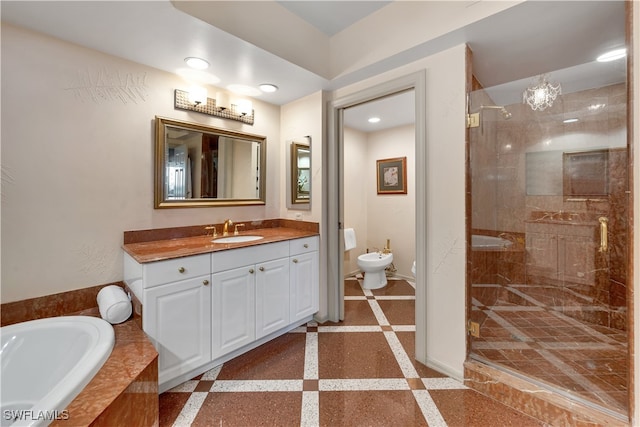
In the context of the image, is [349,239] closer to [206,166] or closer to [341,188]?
[341,188]

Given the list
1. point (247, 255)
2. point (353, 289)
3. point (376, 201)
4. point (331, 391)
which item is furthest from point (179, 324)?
point (376, 201)

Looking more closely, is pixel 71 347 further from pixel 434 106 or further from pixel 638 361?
pixel 638 361

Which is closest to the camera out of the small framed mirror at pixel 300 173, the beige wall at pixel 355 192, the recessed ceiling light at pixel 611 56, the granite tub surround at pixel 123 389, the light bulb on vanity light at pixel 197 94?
the granite tub surround at pixel 123 389

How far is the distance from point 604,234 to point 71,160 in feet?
12.9

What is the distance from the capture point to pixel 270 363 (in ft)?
6.13

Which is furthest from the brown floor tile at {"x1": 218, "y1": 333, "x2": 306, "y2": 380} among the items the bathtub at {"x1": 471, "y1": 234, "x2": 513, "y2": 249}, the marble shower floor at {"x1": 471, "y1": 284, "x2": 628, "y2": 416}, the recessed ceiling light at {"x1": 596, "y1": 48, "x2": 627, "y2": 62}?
the recessed ceiling light at {"x1": 596, "y1": 48, "x2": 627, "y2": 62}

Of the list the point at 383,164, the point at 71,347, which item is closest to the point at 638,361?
the point at 71,347

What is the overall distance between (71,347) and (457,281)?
2.32 meters

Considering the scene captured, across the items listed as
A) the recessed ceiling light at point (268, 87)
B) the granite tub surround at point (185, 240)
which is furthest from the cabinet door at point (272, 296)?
the recessed ceiling light at point (268, 87)

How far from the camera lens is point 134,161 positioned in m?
1.86

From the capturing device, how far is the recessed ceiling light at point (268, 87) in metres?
2.26

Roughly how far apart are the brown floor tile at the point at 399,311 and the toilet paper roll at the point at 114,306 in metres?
2.17

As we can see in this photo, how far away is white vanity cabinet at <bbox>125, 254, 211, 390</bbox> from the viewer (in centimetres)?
146

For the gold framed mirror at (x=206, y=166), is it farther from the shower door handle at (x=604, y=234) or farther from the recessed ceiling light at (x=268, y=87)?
the shower door handle at (x=604, y=234)
